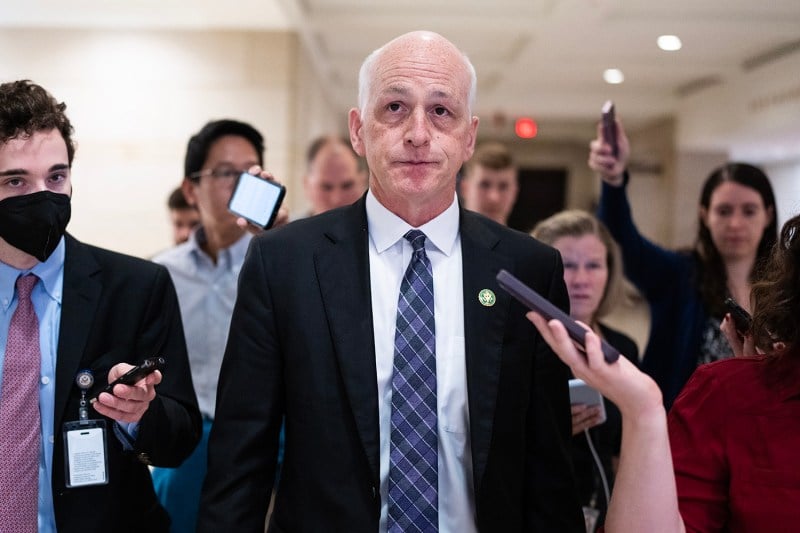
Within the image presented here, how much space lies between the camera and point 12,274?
1902 mm

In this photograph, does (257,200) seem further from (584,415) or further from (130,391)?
(584,415)

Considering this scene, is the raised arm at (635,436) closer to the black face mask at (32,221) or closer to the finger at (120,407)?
the finger at (120,407)

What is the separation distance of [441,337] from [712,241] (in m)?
1.78

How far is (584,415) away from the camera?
2.32 m

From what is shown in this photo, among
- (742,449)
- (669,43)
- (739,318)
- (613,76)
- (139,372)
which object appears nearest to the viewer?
(742,449)

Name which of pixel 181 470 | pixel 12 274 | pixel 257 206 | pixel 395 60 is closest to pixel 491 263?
Result: pixel 395 60

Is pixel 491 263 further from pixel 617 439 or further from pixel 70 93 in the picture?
pixel 70 93

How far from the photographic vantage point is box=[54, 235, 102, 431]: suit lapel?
6.07 feet

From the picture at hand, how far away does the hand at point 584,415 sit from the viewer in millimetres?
2311

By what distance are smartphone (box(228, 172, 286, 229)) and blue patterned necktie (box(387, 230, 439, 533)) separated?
84 centimetres

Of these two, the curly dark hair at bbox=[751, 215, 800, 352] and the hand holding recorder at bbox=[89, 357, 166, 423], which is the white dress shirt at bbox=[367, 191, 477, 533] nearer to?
the hand holding recorder at bbox=[89, 357, 166, 423]

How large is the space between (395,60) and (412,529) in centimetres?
98

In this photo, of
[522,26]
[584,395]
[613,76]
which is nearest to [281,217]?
[584,395]

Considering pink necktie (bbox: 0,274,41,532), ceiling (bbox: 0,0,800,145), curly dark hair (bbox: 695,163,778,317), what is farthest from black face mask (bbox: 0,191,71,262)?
ceiling (bbox: 0,0,800,145)
